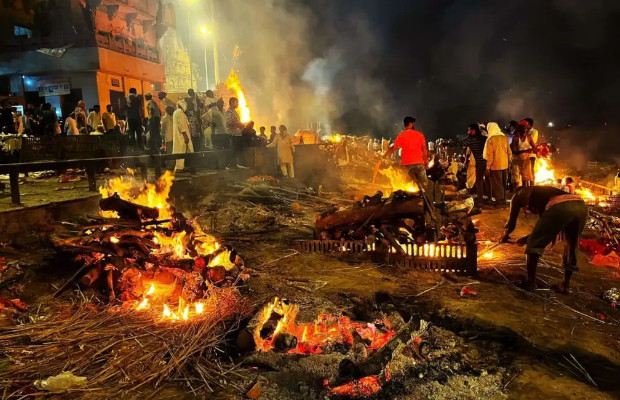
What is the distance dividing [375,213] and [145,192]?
480 cm

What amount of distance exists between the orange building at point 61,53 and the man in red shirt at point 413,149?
2292 centimetres

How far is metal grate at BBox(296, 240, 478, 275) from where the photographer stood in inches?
242

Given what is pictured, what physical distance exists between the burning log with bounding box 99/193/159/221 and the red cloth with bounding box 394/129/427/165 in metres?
5.40

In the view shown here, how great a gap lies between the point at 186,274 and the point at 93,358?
70.6 inches

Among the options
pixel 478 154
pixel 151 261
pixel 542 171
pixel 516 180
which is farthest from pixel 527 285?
pixel 542 171

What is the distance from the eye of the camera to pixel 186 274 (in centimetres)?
550

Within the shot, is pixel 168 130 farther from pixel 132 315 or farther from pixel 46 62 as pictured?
pixel 46 62

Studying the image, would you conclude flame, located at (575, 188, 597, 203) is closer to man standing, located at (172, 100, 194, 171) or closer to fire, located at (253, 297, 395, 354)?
fire, located at (253, 297, 395, 354)

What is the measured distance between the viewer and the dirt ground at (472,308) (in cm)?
340

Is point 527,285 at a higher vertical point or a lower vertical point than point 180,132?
lower

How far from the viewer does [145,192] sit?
326 inches

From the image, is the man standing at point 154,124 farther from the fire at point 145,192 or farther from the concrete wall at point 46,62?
the concrete wall at point 46,62

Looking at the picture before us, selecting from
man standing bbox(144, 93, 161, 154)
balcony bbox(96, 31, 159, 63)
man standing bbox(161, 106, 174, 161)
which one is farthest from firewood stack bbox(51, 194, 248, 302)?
balcony bbox(96, 31, 159, 63)

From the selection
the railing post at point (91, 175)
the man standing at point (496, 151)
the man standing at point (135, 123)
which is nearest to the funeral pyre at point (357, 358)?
the railing post at point (91, 175)
